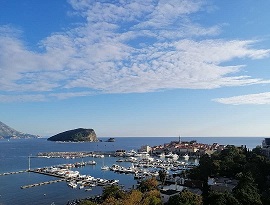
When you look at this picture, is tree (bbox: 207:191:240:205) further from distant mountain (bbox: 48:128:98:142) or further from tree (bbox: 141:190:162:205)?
distant mountain (bbox: 48:128:98:142)

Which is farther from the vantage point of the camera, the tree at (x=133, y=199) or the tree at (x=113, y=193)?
the tree at (x=113, y=193)

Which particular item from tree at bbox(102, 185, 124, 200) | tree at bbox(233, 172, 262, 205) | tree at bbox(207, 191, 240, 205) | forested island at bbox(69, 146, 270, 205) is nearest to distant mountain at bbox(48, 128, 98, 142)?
forested island at bbox(69, 146, 270, 205)

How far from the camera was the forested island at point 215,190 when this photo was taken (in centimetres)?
2041

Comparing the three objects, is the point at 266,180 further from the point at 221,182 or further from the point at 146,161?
the point at 146,161

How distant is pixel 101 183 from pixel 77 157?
42031 mm

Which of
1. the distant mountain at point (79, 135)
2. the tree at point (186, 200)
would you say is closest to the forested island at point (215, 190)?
the tree at point (186, 200)

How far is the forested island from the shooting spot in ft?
66.9

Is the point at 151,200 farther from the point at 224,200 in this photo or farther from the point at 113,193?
the point at 224,200

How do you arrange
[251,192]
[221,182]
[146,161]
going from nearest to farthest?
[251,192]
[221,182]
[146,161]

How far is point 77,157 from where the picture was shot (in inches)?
3204

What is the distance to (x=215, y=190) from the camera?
26953 mm

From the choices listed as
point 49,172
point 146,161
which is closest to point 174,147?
point 146,161

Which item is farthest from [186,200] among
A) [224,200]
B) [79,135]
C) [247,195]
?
[79,135]

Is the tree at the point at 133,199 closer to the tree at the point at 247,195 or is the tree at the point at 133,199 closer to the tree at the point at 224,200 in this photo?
the tree at the point at 224,200
